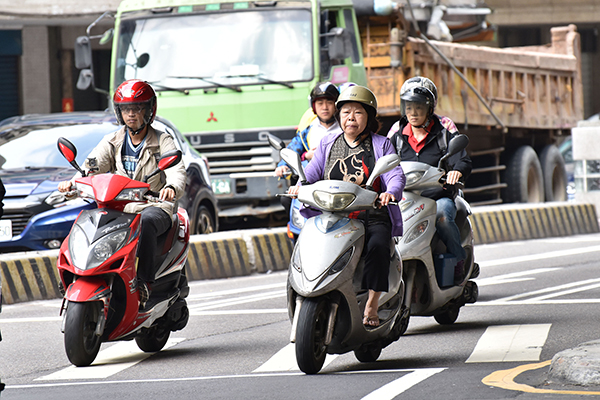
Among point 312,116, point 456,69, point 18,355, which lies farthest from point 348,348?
point 456,69

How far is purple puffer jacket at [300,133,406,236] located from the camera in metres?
6.61

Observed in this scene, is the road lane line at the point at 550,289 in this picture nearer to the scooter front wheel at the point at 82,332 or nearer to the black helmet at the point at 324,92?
the black helmet at the point at 324,92

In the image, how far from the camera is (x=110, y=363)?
724 cm

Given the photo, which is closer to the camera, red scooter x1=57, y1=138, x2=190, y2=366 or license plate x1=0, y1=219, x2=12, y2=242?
red scooter x1=57, y1=138, x2=190, y2=366

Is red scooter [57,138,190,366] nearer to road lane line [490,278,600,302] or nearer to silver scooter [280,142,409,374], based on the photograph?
silver scooter [280,142,409,374]

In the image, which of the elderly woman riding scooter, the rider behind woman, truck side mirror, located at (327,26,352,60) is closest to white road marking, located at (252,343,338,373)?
the elderly woman riding scooter

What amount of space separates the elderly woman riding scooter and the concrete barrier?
503 cm

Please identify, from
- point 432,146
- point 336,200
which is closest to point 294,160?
point 336,200

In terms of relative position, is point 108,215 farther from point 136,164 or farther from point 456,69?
point 456,69

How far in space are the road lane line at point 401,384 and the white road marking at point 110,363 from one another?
176 centimetres

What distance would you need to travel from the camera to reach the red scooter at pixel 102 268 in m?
6.73

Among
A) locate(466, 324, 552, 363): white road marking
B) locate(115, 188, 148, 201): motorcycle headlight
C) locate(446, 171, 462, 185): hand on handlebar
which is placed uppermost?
locate(446, 171, 462, 185): hand on handlebar

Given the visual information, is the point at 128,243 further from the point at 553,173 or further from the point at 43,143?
the point at 553,173

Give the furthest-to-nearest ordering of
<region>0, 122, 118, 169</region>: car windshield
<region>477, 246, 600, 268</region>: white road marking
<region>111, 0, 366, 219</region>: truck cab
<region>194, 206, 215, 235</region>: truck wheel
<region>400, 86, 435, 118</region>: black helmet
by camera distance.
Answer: <region>111, 0, 366, 219</region>: truck cab → <region>194, 206, 215, 235</region>: truck wheel → <region>477, 246, 600, 268</region>: white road marking → <region>0, 122, 118, 169</region>: car windshield → <region>400, 86, 435, 118</region>: black helmet
